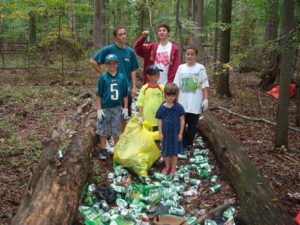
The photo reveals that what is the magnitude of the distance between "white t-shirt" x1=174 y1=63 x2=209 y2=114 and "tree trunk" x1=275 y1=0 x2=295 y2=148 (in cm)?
124

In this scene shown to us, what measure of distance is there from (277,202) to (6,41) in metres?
25.1

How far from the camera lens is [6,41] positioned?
23.6 metres

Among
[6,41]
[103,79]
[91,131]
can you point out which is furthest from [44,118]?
[6,41]

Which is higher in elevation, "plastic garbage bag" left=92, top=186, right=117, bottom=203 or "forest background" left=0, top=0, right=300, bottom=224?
"forest background" left=0, top=0, right=300, bottom=224

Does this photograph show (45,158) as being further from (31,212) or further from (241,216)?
(241,216)

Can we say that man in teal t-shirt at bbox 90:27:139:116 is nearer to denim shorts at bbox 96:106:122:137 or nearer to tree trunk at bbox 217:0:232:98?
denim shorts at bbox 96:106:122:137

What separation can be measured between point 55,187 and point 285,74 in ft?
12.6

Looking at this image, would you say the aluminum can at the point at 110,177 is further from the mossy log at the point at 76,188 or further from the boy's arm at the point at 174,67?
the boy's arm at the point at 174,67

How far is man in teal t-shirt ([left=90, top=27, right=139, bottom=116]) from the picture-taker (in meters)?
4.93

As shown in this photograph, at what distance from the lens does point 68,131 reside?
521 centimetres

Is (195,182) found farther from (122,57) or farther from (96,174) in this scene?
(122,57)

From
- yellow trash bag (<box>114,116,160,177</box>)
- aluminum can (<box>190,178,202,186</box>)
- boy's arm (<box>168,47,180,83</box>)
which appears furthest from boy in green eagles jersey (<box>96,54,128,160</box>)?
aluminum can (<box>190,178,202,186</box>)

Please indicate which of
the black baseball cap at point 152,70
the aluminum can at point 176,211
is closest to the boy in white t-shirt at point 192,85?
the black baseball cap at point 152,70

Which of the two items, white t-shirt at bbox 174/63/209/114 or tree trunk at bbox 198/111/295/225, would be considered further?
white t-shirt at bbox 174/63/209/114
